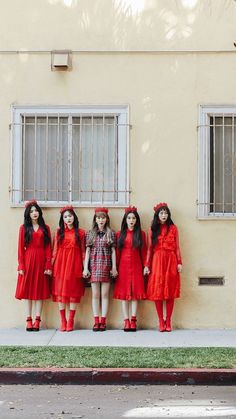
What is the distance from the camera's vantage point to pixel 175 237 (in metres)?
11.4

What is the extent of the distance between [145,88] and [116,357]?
4.31 meters

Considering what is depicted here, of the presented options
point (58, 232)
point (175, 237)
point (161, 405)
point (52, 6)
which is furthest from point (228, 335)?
point (52, 6)

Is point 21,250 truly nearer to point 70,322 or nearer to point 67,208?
point 67,208

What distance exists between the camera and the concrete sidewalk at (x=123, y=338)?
10328mm

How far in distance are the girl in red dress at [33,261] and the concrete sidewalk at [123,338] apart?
0.44m

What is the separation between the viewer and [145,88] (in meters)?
11.7

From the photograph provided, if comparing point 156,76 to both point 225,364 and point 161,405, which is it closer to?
point 225,364

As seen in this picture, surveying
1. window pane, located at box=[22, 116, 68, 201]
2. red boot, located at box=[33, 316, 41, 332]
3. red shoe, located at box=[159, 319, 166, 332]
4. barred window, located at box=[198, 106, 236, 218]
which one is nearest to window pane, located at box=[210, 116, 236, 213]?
barred window, located at box=[198, 106, 236, 218]

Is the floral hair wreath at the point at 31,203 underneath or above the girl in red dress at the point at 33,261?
above

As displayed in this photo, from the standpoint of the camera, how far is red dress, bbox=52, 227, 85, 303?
11.3m

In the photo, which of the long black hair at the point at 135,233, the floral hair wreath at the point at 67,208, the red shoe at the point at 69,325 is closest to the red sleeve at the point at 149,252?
the long black hair at the point at 135,233

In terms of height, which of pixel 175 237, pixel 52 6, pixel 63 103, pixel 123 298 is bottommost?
pixel 123 298

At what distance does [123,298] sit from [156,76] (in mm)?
3256

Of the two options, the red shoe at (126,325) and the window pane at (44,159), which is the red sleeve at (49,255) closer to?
the window pane at (44,159)
